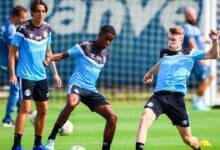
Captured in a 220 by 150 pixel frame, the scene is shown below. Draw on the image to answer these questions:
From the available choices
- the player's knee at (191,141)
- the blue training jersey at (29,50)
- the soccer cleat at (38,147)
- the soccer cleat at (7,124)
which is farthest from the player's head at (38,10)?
the soccer cleat at (7,124)

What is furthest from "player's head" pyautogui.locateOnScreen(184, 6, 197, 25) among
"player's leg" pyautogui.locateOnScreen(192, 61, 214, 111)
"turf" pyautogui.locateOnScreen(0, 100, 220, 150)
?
"turf" pyautogui.locateOnScreen(0, 100, 220, 150)

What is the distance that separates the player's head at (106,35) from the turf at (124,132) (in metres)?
1.58

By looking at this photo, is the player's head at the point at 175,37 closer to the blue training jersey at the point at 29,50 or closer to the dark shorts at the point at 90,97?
the dark shorts at the point at 90,97

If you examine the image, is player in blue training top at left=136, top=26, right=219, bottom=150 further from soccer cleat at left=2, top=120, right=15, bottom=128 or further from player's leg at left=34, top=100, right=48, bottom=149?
soccer cleat at left=2, top=120, right=15, bottom=128

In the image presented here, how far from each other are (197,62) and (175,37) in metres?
9.10

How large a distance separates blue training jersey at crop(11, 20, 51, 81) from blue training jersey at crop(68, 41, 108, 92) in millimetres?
500

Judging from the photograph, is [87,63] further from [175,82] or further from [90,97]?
[175,82]

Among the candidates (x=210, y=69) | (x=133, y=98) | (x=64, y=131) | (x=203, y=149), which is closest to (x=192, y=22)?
(x=210, y=69)

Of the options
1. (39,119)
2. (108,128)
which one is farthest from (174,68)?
(39,119)

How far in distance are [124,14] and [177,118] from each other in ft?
45.2

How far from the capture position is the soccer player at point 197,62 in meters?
19.2

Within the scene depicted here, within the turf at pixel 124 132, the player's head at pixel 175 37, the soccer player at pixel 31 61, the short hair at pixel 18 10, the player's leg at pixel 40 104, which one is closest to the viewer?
the player's head at pixel 175 37

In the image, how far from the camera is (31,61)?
11398 millimetres

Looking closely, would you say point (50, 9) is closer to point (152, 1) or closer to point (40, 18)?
point (152, 1)
